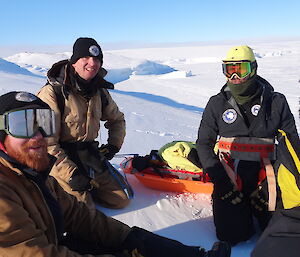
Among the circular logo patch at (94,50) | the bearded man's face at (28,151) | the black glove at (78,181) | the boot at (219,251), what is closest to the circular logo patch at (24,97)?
the bearded man's face at (28,151)

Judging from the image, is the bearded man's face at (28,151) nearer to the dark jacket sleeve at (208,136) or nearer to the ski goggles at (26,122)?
the ski goggles at (26,122)

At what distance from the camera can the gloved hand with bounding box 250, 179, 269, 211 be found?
2.48 meters

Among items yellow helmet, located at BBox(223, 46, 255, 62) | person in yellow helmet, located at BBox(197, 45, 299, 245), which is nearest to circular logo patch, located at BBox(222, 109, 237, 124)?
person in yellow helmet, located at BBox(197, 45, 299, 245)

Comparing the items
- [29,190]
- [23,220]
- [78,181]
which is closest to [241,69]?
[78,181]

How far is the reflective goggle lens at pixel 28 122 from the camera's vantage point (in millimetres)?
1414

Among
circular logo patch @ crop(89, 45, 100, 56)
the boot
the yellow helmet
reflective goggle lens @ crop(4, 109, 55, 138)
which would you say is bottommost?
the boot

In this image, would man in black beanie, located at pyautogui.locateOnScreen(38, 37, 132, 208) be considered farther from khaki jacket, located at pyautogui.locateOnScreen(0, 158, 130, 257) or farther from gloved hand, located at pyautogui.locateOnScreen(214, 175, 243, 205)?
khaki jacket, located at pyautogui.locateOnScreen(0, 158, 130, 257)

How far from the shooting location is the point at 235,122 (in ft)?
8.52

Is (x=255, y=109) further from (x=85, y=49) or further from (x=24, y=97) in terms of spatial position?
(x=24, y=97)

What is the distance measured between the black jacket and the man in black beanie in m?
0.84

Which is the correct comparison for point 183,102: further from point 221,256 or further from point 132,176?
point 221,256

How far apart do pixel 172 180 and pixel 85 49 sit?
133cm

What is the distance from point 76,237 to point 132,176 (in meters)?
1.70

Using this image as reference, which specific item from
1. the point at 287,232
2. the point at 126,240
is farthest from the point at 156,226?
the point at 287,232
